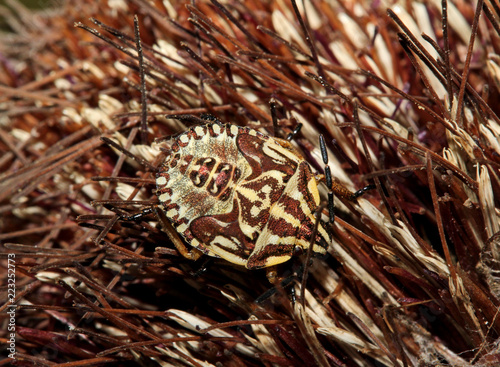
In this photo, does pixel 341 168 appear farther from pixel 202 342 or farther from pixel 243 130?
pixel 202 342

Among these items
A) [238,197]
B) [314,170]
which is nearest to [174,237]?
[238,197]

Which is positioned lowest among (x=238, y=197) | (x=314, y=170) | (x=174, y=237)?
(x=174, y=237)

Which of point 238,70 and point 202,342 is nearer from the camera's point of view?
point 202,342

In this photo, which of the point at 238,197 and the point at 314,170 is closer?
the point at 238,197

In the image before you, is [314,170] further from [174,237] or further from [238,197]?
[174,237]

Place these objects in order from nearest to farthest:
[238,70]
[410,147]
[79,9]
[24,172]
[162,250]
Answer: [410,147]
[162,250]
[238,70]
[24,172]
[79,9]

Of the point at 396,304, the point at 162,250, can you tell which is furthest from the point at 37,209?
the point at 396,304
